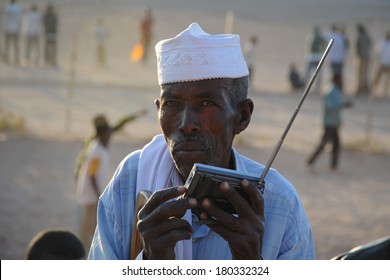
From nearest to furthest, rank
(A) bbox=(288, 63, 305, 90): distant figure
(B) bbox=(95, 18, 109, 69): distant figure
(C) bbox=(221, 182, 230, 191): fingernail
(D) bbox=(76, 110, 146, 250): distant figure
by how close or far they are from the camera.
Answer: (C) bbox=(221, 182, 230, 191): fingernail < (D) bbox=(76, 110, 146, 250): distant figure < (A) bbox=(288, 63, 305, 90): distant figure < (B) bbox=(95, 18, 109, 69): distant figure

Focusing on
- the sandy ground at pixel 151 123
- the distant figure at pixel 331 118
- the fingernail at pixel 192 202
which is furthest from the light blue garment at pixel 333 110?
the fingernail at pixel 192 202

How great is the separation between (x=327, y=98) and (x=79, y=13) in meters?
16.6

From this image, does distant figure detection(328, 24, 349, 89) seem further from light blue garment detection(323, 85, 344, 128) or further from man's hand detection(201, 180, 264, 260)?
man's hand detection(201, 180, 264, 260)

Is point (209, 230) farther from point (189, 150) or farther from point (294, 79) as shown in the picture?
point (294, 79)

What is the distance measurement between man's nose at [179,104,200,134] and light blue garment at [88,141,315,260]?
1.11 feet

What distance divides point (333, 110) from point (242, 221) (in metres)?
11.7

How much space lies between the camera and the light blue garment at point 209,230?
3.49 meters

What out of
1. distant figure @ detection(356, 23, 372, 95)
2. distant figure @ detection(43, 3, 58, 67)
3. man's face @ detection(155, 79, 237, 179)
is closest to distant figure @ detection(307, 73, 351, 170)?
distant figure @ detection(356, 23, 372, 95)

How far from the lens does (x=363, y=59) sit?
22969 mm

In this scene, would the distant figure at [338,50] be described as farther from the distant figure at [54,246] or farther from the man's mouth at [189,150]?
the man's mouth at [189,150]

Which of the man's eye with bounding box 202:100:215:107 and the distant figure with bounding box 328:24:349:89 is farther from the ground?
the man's eye with bounding box 202:100:215:107

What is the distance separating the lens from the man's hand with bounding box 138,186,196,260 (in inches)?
121

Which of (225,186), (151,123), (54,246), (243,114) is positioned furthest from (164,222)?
(151,123)
